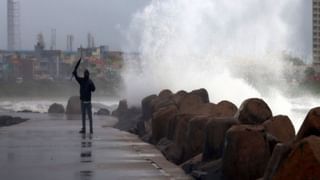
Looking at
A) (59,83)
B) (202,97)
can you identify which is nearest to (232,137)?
(202,97)

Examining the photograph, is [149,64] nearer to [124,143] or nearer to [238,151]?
[124,143]

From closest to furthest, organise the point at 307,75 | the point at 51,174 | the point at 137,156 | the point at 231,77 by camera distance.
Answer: the point at 51,174 < the point at 137,156 < the point at 231,77 < the point at 307,75

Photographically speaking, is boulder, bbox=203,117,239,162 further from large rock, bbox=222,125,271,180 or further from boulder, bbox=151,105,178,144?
boulder, bbox=151,105,178,144

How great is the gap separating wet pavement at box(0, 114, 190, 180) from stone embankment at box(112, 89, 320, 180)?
1.26 ft

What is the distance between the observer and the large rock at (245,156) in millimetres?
9703

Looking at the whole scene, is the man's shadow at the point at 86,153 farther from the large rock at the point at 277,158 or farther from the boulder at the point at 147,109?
the boulder at the point at 147,109

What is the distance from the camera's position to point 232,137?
981 centimetres

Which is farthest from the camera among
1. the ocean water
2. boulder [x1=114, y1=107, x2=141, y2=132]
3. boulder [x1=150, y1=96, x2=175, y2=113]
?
the ocean water

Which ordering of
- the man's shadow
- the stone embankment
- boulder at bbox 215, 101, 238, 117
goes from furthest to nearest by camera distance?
1. boulder at bbox 215, 101, 238, 117
2. the man's shadow
3. the stone embankment

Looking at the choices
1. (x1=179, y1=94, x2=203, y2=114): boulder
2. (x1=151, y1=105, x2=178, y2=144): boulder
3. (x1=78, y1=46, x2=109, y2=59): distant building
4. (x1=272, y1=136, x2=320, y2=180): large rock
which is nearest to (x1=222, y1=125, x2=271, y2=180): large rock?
(x1=272, y1=136, x2=320, y2=180): large rock

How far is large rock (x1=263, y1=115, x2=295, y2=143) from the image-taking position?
11.7m

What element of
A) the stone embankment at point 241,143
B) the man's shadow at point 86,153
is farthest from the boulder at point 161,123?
the man's shadow at point 86,153

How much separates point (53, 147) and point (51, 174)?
4064mm

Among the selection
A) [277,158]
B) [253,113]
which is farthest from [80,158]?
[277,158]
